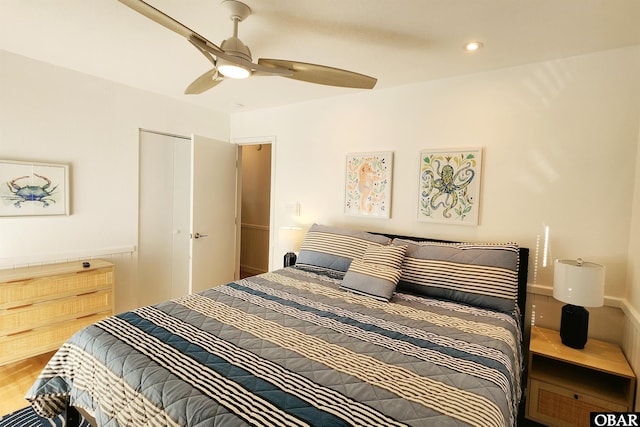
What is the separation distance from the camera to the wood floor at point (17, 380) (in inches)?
82.7

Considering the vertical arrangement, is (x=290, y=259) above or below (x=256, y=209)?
below

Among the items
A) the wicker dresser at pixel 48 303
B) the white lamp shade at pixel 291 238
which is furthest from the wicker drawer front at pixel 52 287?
the white lamp shade at pixel 291 238

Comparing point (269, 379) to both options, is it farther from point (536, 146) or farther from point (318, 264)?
point (536, 146)

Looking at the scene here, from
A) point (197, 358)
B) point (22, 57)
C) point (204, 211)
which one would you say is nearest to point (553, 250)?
point (197, 358)

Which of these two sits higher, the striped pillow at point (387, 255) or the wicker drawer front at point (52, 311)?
the striped pillow at point (387, 255)

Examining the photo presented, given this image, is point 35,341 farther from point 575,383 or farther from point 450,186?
point 575,383

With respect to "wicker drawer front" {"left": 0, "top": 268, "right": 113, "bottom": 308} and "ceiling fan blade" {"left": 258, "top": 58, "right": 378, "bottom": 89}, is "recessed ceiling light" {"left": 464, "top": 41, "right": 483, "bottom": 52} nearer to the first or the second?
"ceiling fan blade" {"left": 258, "top": 58, "right": 378, "bottom": 89}

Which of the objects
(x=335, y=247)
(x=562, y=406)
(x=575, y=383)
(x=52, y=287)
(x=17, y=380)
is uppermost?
(x=335, y=247)

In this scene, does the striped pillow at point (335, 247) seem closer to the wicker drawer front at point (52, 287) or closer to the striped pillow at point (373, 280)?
the striped pillow at point (373, 280)

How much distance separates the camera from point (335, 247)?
2.71 m

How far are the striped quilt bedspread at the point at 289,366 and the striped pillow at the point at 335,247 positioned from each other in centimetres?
63

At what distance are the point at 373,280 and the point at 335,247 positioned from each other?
60cm

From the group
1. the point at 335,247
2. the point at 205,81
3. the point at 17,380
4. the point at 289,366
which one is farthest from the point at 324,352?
the point at 17,380

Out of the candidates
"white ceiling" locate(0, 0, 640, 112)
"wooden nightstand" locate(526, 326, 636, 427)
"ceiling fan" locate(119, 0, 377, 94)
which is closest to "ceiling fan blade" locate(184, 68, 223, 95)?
"ceiling fan" locate(119, 0, 377, 94)
